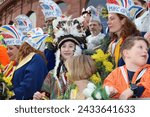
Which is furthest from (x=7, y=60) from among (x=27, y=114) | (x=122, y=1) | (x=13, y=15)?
(x=13, y=15)

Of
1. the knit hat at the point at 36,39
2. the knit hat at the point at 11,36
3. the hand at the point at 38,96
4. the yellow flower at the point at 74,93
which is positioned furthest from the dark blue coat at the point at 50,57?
the yellow flower at the point at 74,93

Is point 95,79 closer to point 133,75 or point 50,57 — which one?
point 133,75

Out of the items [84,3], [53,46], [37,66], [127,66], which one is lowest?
[127,66]

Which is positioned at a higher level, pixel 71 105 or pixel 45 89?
pixel 45 89

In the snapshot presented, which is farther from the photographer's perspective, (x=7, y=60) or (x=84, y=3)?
(x=84, y=3)

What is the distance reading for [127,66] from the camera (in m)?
5.04

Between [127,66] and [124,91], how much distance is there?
40 centimetres

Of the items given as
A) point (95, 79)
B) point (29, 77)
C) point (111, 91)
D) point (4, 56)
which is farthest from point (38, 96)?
point (4, 56)

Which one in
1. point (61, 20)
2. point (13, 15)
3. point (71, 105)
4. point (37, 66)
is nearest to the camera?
point (71, 105)

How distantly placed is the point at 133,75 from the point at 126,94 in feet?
0.99

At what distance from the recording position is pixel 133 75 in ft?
16.1

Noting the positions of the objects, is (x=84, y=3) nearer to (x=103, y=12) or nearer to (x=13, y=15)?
(x=13, y=15)

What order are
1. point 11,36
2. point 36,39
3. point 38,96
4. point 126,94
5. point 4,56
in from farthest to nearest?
point 11,36 → point 4,56 → point 36,39 → point 38,96 → point 126,94

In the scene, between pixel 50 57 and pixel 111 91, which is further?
pixel 50 57
